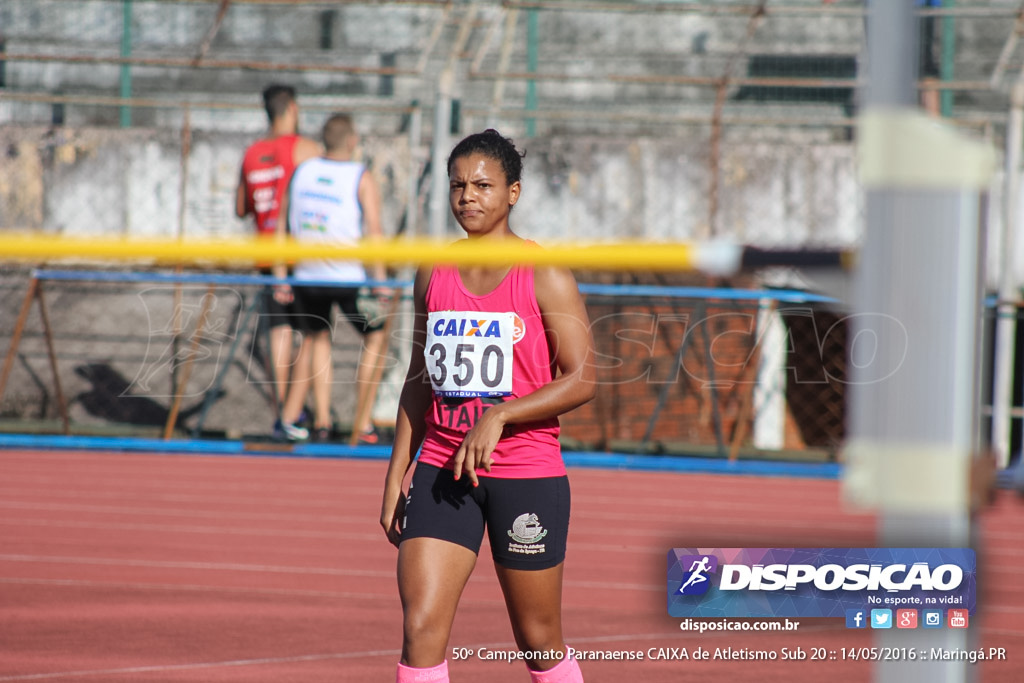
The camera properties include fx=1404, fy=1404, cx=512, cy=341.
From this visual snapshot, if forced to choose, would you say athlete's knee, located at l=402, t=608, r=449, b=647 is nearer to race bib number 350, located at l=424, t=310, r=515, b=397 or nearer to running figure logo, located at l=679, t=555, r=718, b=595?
race bib number 350, located at l=424, t=310, r=515, b=397

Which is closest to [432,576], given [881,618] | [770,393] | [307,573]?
[881,618]

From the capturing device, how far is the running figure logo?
9.44 feet

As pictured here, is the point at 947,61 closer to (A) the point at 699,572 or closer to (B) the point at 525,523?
(B) the point at 525,523

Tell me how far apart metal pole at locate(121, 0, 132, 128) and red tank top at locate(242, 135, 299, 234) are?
266 centimetres

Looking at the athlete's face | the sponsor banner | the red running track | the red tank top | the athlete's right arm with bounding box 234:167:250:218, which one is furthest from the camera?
the athlete's right arm with bounding box 234:167:250:218

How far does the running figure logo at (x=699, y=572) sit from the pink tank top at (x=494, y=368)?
31.5 inches

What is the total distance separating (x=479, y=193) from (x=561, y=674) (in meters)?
1.28

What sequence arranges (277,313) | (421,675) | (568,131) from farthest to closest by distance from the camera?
1. (568,131)
2. (277,313)
3. (421,675)

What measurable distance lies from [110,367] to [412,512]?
893 centimetres

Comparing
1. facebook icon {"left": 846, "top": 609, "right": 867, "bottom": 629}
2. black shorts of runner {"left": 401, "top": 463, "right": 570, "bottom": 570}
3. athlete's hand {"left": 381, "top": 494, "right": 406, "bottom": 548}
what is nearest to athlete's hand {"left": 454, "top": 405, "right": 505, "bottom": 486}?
black shorts of runner {"left": 401, "top": 463, "right": 570, "bottom": 570}

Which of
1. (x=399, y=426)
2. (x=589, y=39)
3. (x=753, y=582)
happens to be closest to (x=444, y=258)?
(x=753, y=582)

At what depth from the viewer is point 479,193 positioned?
3.75 m

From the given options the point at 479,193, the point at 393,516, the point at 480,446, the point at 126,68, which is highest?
the point at 126,68

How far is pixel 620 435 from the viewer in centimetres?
1165
